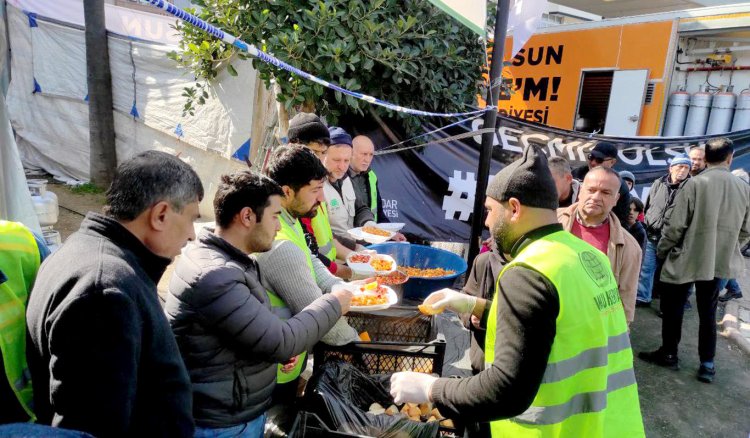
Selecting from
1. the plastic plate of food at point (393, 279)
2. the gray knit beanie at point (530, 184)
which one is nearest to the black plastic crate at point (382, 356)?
the plastic plate of food at point (393, 279)

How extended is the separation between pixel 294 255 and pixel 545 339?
1.12 m

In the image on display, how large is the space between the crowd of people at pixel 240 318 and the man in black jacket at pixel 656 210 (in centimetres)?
395

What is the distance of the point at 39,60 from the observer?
32.3 feet

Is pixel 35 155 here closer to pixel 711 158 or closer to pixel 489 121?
pixel 489 121

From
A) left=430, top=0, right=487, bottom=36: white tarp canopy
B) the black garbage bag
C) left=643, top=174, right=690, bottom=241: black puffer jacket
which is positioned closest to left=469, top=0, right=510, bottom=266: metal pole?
left=430, top=0, right=487, bottom=36: white tarp canopy

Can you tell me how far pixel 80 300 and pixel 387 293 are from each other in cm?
189

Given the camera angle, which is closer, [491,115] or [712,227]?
[491,115]

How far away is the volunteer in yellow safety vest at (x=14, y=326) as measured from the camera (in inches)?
50.0

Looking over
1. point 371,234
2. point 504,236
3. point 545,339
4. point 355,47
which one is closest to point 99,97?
point 355,47

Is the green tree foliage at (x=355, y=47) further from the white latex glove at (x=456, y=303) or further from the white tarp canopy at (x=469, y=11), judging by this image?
the white latex glove at (x=456, y=303)

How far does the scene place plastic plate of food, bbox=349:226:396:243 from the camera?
3.94 meters

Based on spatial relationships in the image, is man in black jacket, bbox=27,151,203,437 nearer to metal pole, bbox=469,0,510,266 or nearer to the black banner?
metal pole, bbox=469,0,510,266

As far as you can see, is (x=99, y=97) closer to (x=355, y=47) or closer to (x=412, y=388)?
(x=355, y=47)

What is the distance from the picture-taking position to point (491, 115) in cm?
425
